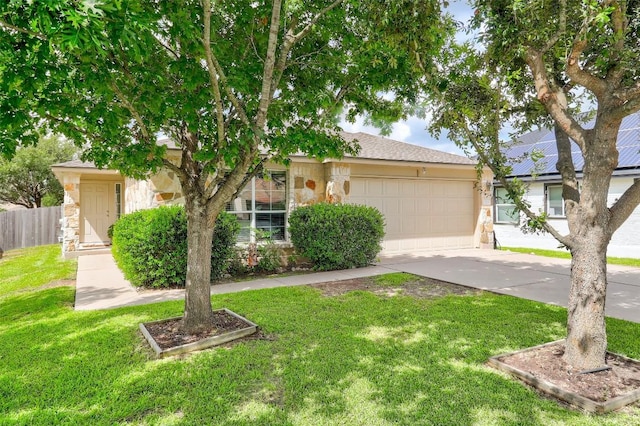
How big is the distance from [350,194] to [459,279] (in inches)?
160

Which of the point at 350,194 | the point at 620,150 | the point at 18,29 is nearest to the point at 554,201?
the point at 620,150

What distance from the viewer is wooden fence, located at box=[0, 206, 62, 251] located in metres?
15.1

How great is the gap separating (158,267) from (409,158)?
7794mm

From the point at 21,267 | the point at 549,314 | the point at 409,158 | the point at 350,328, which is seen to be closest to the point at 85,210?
the point at 21,267

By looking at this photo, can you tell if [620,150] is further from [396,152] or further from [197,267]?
[197,267]

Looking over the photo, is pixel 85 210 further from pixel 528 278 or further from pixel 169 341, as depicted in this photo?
pixel 528 278

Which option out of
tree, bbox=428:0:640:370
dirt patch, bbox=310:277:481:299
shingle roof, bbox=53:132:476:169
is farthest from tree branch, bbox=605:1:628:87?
shingle roof, bbox=53:132:476:169

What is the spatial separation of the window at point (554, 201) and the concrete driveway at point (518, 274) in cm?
376

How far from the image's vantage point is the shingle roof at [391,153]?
1116 cm

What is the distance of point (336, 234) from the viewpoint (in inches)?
348

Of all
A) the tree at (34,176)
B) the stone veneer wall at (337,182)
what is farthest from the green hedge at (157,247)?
the tree at (34,176)

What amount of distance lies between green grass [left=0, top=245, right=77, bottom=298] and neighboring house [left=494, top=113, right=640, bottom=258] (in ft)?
36.2

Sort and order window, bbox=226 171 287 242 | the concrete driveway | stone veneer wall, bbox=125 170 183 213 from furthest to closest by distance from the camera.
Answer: window, bbox=226 171 287 242 → stone veneer wall, bbox=125 170 183 213 → the concrete driveway

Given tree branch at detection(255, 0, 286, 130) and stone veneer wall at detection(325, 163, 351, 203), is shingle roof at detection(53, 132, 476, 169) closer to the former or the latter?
stone veneer wall at detection(325, 163, 351, 203)
